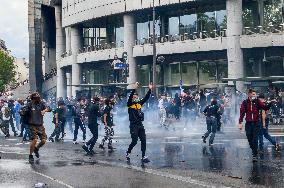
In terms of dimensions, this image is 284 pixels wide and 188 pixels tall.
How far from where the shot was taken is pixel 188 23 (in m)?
44.2

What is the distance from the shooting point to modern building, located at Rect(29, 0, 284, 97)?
38625 millimetres

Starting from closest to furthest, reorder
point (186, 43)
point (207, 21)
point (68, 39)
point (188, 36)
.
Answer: point (186, 43), point (188, 36), point (207, 21), point (68, 39)

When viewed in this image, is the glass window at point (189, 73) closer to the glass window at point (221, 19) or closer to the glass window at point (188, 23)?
the glass window at point (188, 23)

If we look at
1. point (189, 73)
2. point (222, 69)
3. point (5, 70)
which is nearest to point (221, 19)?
point (222, 69)

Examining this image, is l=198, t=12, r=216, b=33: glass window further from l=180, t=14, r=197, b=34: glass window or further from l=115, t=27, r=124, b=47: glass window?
l=115, t=27, r=124, b=47: glass window

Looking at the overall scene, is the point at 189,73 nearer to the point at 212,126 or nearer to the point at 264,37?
the point at 264,37

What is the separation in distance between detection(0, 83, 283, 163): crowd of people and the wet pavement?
1.87 feet

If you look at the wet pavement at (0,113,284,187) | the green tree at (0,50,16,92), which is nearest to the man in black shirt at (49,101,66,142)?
the wet pavement at (0,113,284,187)

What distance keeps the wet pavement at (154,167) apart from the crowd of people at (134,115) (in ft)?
1.87

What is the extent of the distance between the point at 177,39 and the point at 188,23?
279cm

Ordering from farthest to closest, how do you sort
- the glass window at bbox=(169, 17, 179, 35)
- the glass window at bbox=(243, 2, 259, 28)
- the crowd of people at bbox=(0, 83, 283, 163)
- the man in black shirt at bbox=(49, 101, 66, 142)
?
the glass window at bbox=(169, 17, 179, 35) < the glass window at bbox=(243, 2, 259, 28) < the man in black shirt at bbox=(49, 101, 66, 142) < the crowd of people at bbox=(0, 83, 283, 163)

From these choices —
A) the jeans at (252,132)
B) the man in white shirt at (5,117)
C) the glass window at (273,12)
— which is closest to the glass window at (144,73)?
the glass window at (273,12)

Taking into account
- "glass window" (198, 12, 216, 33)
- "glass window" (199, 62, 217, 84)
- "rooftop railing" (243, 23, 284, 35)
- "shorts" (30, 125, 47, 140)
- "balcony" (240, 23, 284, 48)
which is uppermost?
"glass window" (198, 12, 216, 33)

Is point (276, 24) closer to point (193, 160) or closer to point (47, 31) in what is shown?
point (193, 160)
